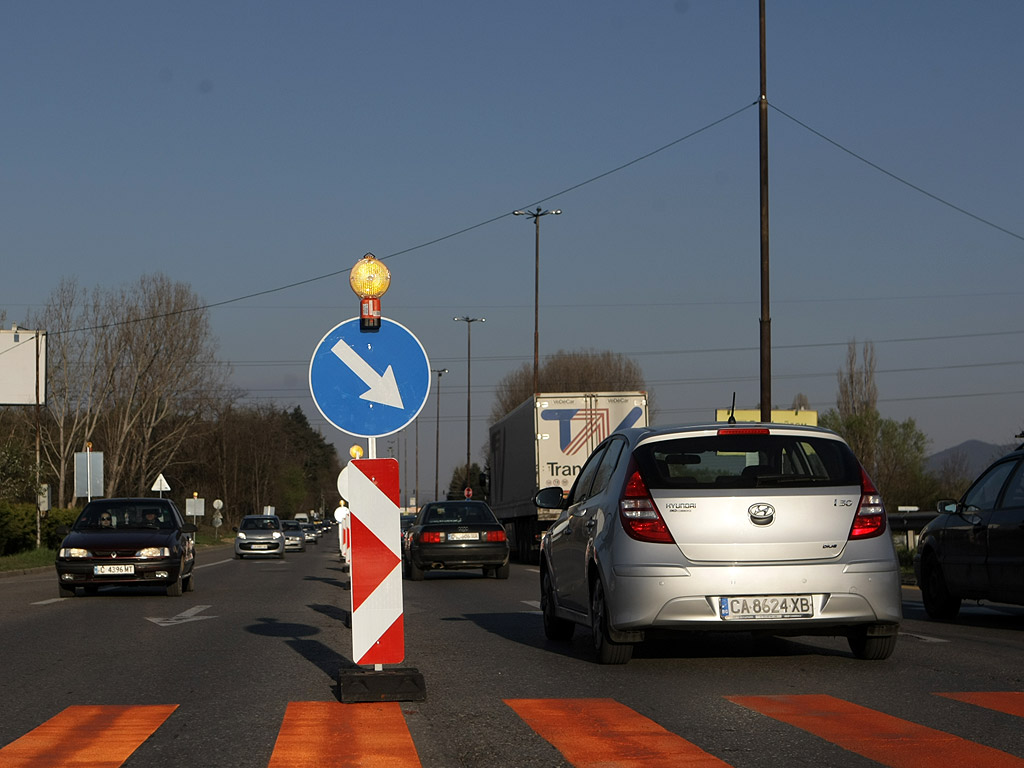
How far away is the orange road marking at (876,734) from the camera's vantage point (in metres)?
5.82

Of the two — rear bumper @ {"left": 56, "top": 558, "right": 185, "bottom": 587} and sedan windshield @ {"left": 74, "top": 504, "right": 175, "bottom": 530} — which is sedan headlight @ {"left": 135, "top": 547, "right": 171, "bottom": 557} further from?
sedan windshield @ {"left": 74, "top": 504, "right": 175, "bottom": 530}

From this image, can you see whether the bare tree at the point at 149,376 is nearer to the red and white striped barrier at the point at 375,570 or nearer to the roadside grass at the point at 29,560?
the roadside grass at the point at 29,560

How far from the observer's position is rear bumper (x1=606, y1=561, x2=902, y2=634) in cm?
871

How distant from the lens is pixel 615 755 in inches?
237

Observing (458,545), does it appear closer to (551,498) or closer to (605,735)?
(551,498)

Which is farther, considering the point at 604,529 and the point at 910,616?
the point at 910,616

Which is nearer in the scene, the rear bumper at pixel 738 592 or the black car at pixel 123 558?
the rear bumper at pixel 738 592

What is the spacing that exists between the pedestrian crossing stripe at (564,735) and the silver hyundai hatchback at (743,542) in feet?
3.28

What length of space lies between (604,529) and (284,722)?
3071mm

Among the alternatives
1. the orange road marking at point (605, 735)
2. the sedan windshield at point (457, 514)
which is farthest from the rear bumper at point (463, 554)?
the orange road marking at point (605, 735)

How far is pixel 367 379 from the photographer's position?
827 cm

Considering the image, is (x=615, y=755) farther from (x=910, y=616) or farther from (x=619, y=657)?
(x=910, y=616)

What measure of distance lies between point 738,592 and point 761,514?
21.7 inches

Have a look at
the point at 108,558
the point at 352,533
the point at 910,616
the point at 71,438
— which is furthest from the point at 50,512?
the point at 352,533
